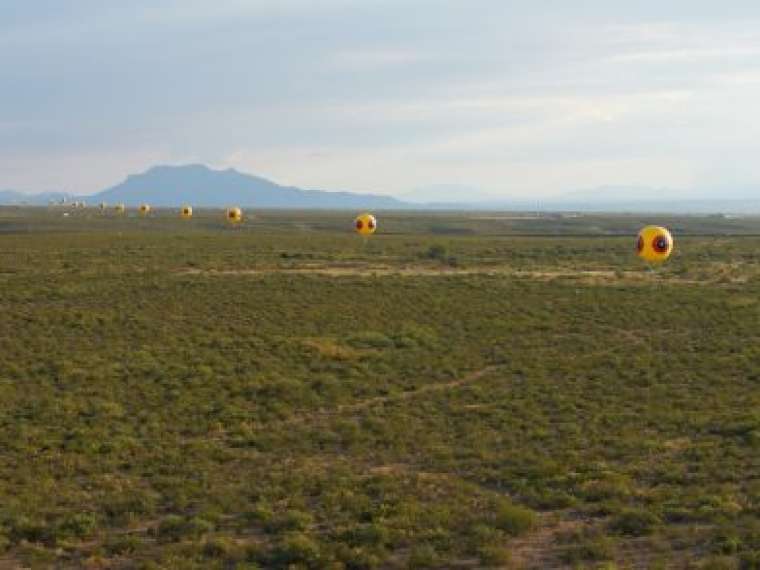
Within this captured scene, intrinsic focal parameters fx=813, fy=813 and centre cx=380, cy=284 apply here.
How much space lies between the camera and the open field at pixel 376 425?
41.7ft

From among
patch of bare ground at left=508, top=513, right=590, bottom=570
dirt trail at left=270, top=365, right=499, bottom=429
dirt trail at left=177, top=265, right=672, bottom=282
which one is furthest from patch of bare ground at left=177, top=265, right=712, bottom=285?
patch of bare ground at left=508, top=513, right=590, bottom=570

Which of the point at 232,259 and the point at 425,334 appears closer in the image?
the point at 425,334

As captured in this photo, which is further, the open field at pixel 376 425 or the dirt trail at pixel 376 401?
the dirt trail at pixel 376 401

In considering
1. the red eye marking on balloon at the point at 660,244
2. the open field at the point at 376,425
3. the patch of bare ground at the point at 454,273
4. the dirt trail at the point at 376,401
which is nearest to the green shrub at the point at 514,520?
the open field at the point at 376,425

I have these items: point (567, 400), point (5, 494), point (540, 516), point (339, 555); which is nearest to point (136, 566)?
point (339, 555)

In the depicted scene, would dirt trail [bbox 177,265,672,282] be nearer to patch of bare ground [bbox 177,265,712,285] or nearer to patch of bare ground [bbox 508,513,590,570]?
patch of bare ground [bbox 177,265,712,285]

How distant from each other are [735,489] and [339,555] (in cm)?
748

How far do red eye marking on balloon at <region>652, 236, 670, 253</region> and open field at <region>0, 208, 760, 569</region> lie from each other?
117 inches

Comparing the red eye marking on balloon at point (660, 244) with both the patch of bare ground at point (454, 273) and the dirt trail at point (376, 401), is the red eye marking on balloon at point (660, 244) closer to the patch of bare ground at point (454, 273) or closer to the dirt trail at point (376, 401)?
the patch of bare ground at point (454, 273)

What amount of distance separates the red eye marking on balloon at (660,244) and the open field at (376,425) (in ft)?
9.75

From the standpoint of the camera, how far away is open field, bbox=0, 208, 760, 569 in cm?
1271

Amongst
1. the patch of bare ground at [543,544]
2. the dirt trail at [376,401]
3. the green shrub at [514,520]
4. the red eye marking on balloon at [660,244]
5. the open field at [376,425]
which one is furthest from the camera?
the red eye marking on balloon at [660,244]

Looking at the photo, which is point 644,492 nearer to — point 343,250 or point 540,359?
point 540,359

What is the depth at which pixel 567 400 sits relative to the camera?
22188 millimetres
